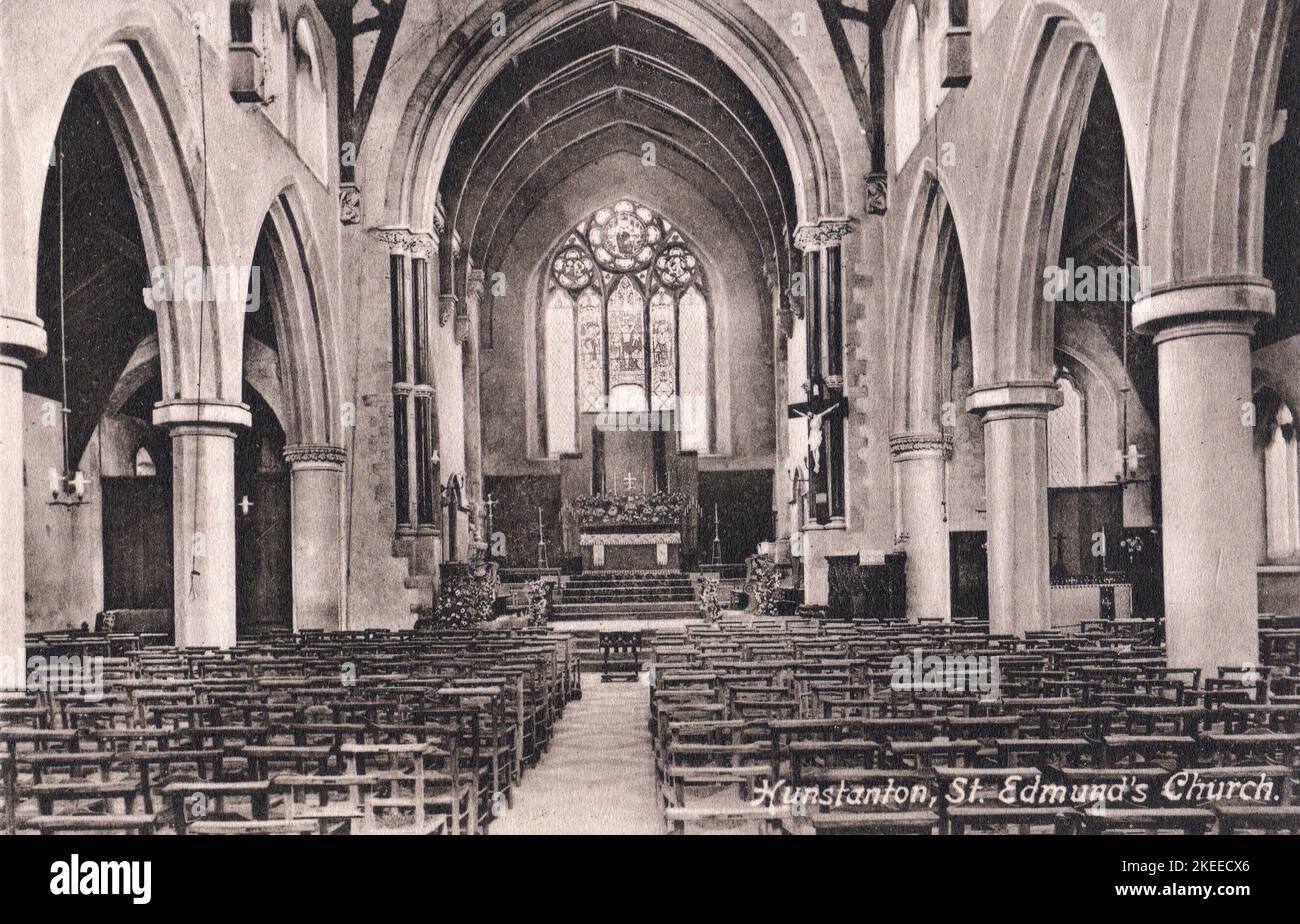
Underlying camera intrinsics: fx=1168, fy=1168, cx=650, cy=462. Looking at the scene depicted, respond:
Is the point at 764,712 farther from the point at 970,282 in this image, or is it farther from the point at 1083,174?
the point at 1083,174

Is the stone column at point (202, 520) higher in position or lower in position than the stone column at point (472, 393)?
lower

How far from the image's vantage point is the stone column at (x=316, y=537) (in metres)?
19.3

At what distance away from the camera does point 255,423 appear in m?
22.8

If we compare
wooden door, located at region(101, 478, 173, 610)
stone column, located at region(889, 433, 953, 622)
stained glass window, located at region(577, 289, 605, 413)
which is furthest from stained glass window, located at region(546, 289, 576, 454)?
stone column, located at region(889, 433, 953, 622)

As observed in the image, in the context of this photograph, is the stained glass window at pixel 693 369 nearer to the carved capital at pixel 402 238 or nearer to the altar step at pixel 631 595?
the altar step at pixel 631 595

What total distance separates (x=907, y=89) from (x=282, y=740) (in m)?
15.0

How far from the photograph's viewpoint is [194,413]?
14547 millimetres

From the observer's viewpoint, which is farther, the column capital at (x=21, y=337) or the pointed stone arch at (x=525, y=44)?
the pointed stone arch at (x=525, y=44)

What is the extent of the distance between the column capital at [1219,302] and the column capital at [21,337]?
8.61 metres

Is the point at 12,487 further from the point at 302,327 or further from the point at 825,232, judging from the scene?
the point at 825,232

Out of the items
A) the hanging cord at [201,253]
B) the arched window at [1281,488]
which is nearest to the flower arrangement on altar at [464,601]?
the hanging cord at [201,253]

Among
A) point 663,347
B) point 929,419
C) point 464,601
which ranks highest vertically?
point 663,347

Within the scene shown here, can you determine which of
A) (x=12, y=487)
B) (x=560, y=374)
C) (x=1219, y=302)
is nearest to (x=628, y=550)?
(x=560, y=374)
